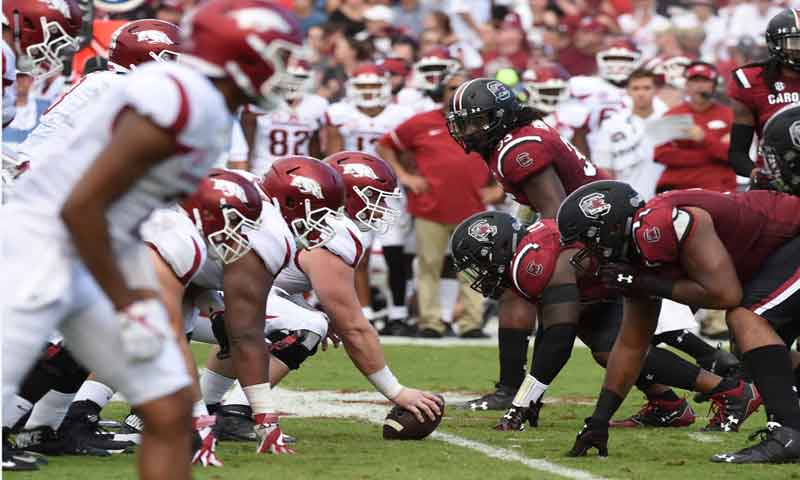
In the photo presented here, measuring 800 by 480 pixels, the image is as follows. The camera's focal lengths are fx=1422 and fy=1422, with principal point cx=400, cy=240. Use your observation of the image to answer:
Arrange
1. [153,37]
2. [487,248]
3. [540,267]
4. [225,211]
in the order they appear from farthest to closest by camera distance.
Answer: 1. [487,248]
2. [540,267]
3. [153,37]
4. [225,211]

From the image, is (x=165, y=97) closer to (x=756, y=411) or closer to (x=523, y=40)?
(x=756, y=411)

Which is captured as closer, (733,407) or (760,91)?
(733,407)

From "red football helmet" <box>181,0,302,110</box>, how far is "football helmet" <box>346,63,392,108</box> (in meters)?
7.55

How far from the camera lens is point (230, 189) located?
5.09 meters

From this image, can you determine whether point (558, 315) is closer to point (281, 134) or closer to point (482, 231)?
point (482, 231)

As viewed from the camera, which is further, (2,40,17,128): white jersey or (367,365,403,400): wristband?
(367,365,403,400): wristband

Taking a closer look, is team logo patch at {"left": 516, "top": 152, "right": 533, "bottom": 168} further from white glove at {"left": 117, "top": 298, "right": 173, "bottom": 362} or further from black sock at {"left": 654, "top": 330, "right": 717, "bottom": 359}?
white glove at {"left": 117, "top": 298, "right": 173, "bottom": 362}

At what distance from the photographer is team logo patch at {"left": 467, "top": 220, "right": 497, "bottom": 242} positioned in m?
6.61

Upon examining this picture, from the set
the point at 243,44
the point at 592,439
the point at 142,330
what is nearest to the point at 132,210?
the point at 142,330

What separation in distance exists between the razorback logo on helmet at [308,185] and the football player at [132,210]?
1.90 metres

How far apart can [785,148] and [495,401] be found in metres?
2.37

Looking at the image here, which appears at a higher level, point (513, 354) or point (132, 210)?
point (132, 210)

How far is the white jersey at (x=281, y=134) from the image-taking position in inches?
442

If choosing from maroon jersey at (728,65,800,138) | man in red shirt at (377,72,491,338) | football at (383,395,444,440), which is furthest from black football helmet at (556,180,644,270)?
man in red shirt at (377,72,491,338)
